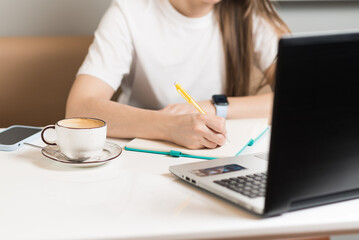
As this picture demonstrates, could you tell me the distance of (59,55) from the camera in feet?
5.22

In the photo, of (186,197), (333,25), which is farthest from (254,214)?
(333,25)

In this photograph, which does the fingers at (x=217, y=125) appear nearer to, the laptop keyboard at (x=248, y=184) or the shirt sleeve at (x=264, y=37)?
the laptop keyboard at (x=248, y=184)

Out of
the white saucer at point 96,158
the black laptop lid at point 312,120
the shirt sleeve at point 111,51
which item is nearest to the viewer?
the black laptop lid at point 312,120

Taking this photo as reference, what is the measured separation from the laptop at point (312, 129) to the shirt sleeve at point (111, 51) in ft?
2.45

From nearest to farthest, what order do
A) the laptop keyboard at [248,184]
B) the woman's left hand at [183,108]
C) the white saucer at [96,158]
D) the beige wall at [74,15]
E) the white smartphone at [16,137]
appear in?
the laptop keyboard at [248,184], the white saucer at [96,158], the white smartphone at [16,137], the woman's left hand at [183,108], the beige wall at [74,15]

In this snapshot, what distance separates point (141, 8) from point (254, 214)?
3.20 feet

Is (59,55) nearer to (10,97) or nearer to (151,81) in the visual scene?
(10,97)

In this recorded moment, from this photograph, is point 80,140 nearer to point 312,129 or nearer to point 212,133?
point 212,133

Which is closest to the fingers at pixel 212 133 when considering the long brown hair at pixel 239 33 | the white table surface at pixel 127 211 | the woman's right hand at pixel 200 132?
the woman's right hand at pixel 200 132

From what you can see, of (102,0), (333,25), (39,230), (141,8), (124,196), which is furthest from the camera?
(333,25)

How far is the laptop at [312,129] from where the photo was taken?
1.91 ft

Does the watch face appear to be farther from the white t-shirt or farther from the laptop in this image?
the laptop

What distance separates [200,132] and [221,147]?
0.06 metres

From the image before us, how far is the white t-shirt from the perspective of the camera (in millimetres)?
1448
